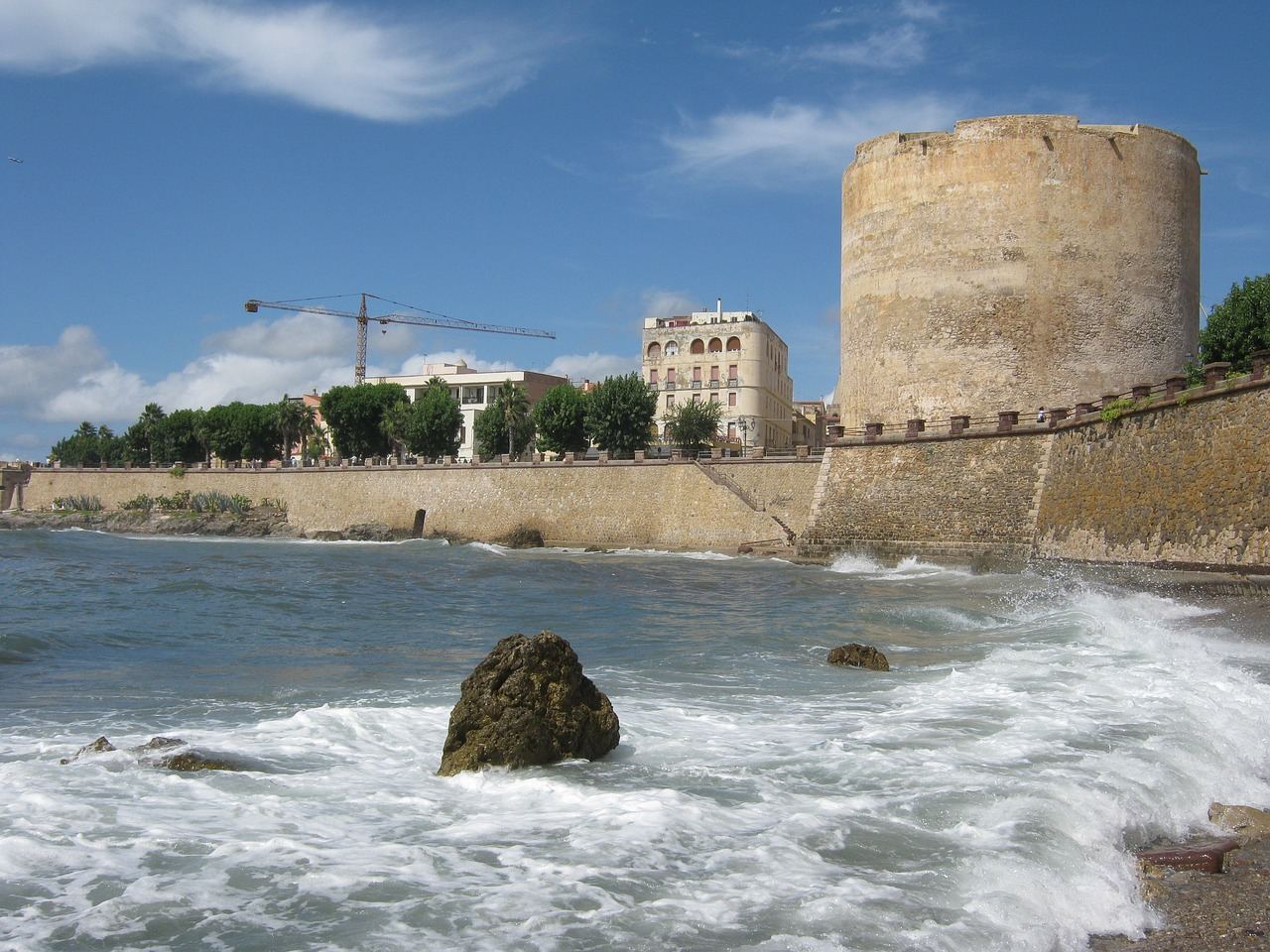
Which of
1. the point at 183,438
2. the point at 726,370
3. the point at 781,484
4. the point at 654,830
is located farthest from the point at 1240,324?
the point at 183,438

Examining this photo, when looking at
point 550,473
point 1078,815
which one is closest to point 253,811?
point 1078,815

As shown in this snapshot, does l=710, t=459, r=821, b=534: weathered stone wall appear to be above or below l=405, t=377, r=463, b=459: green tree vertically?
below

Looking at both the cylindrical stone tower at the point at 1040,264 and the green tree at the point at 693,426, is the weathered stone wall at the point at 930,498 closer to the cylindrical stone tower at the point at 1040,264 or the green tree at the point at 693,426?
the cylindrical stone tower at the point at 1040,264

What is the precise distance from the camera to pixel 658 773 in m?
6.85

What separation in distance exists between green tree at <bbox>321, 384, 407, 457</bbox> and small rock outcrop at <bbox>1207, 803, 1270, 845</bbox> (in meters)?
59.0

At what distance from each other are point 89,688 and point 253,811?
5.04 m

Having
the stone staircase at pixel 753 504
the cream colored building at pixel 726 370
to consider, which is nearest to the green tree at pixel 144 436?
the cream colored building at pixel 726 370

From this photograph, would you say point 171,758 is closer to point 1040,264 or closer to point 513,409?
point 1040,264

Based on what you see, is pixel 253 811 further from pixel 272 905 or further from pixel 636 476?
pixel 636 476

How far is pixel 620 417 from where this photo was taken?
53500 millimetres

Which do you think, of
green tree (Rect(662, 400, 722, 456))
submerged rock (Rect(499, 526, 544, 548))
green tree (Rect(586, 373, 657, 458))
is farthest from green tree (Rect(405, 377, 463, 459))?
submerged rock (Rect(499, 526, 544, 548))

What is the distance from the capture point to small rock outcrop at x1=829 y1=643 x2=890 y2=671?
11.3m

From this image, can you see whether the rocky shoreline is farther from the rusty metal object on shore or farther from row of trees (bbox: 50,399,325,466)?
the rusty metal object on shore

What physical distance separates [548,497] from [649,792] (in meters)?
37.9
